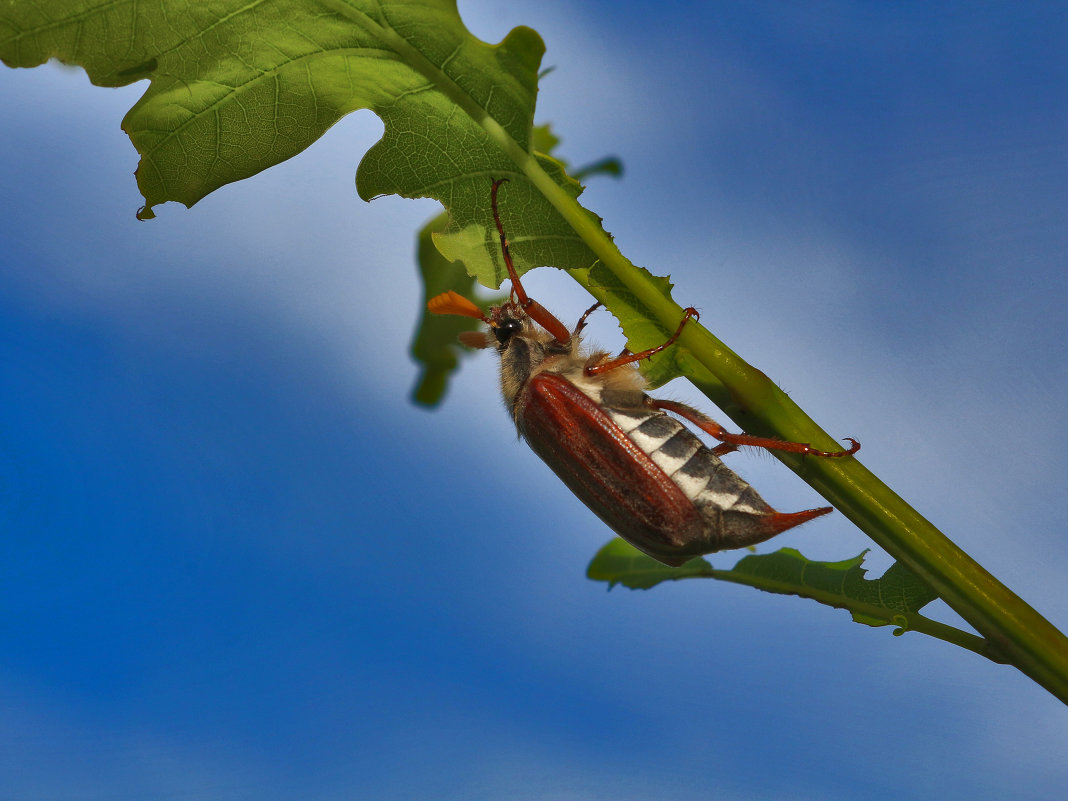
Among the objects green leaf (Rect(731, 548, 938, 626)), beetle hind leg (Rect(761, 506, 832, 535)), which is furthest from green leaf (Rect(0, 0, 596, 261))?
green leaf (Rect(731, 548, 938, 626))

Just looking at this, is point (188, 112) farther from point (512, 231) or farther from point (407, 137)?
point (512, 231)

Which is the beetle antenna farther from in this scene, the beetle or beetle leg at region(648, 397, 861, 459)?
beetle leg at region(648, 397, 861, 459)

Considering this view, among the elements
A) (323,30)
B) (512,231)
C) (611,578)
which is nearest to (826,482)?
(512,231)

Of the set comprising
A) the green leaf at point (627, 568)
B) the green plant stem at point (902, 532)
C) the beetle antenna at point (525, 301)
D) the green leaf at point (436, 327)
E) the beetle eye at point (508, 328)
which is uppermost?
the green leaf at point (436, 327)

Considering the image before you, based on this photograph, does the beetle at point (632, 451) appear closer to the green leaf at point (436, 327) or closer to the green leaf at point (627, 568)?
the green leaf at point (436, 327)

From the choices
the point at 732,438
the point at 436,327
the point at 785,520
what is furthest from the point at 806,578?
the point at 436,327

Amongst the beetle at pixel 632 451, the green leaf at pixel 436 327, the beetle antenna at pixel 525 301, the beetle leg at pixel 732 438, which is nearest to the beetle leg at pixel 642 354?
the beetle at pixel 632 451
